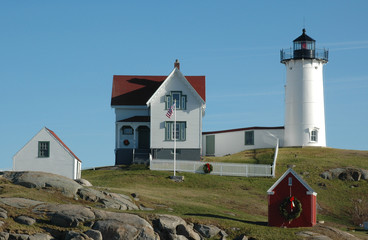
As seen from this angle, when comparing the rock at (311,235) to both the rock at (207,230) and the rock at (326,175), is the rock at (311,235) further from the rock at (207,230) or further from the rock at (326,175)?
the rock at (326,175)

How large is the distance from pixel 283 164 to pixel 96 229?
27.6 metres

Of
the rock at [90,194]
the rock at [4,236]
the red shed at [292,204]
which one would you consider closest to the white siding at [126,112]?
the rock at [90,194]

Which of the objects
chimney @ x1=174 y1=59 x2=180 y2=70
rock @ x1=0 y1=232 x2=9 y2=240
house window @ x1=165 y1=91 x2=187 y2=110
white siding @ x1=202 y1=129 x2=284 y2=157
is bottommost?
rock @ x1=0 y1=232 x2=9 y2=240

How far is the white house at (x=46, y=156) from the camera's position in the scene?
46.9 meters

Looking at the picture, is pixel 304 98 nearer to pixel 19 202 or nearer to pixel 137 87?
pixel 137 87

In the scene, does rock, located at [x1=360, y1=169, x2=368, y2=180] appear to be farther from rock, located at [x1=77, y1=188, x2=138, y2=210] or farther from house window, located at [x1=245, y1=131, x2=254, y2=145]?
rock, located at [x1=77, y1=188, x2=138, y2=210]

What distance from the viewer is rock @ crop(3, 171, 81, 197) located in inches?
1524

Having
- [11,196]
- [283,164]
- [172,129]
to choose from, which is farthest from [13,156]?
[283,164]

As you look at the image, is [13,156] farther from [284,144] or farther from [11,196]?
[284,144]

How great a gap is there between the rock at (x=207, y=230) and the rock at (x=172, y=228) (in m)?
0.36

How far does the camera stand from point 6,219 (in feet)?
103

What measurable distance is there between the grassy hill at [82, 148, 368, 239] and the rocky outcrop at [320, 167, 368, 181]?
57 cm

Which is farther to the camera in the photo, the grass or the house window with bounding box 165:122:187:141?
the house window with bounding box 165:122:187:141

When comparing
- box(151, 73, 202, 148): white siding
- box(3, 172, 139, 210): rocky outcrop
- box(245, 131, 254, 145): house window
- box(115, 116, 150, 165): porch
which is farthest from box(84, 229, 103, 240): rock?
box(245, 131, 254, 145): house window
